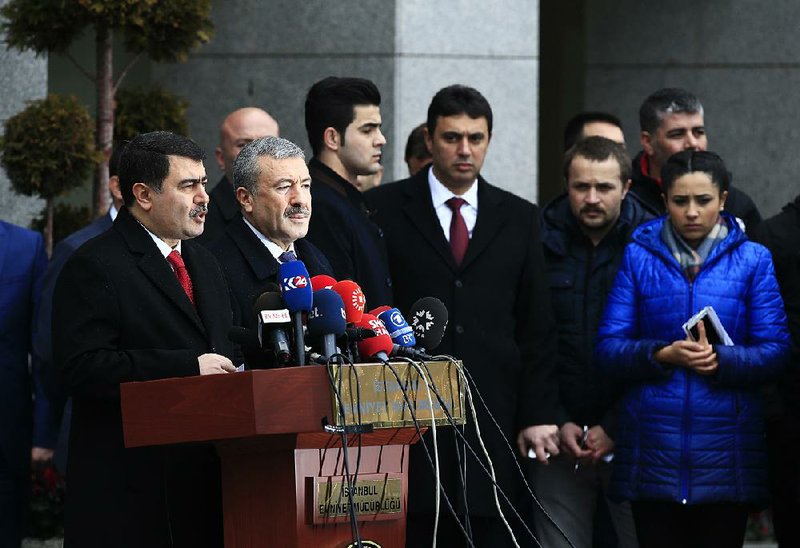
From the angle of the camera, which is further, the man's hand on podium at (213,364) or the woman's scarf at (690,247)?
the woman's scarf at (690,247)

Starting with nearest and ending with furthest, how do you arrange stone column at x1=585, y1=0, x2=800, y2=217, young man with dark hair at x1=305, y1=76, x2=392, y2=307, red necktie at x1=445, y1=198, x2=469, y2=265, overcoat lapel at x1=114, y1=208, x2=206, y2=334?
overcoat lapel at x1=114, y1=208, x2=206, y2=334, young man with dark hair at x1=305, y1=76, x2=392, y2=307, red necktie at x1=445, y1=198, x2=469, y2=265, stone column at x1=585, y1=0, x2=800, y2=217

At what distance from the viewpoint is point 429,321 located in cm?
475

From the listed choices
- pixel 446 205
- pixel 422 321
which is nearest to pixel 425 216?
pixel 446 205

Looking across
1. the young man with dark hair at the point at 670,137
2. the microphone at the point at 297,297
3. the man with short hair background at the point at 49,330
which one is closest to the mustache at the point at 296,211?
the microphone at the point at 297,297

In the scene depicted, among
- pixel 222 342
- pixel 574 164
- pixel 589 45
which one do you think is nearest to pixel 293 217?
pixel 222 342

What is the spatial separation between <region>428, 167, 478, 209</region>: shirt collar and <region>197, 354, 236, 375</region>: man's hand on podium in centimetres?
260

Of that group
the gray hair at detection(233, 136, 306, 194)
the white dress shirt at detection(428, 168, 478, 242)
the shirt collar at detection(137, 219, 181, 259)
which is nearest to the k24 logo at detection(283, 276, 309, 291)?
the shirt collar at detection(137, 219, 181, 259)

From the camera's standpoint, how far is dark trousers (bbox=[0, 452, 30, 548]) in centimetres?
713

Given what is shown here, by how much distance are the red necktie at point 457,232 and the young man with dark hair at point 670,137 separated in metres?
1.12

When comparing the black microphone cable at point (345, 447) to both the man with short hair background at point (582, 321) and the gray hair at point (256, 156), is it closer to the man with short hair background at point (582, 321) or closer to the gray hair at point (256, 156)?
the gray hair at point (256, 156)

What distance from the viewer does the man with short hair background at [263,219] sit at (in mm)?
5562

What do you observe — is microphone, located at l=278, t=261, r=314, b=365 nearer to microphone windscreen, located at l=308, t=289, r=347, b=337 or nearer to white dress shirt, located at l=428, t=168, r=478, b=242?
microphone windscreen, located at l=308, t=289, r=347, b=337

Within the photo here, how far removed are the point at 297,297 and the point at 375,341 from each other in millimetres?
277

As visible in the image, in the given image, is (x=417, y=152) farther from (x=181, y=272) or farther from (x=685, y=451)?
(x=181, y=272)
